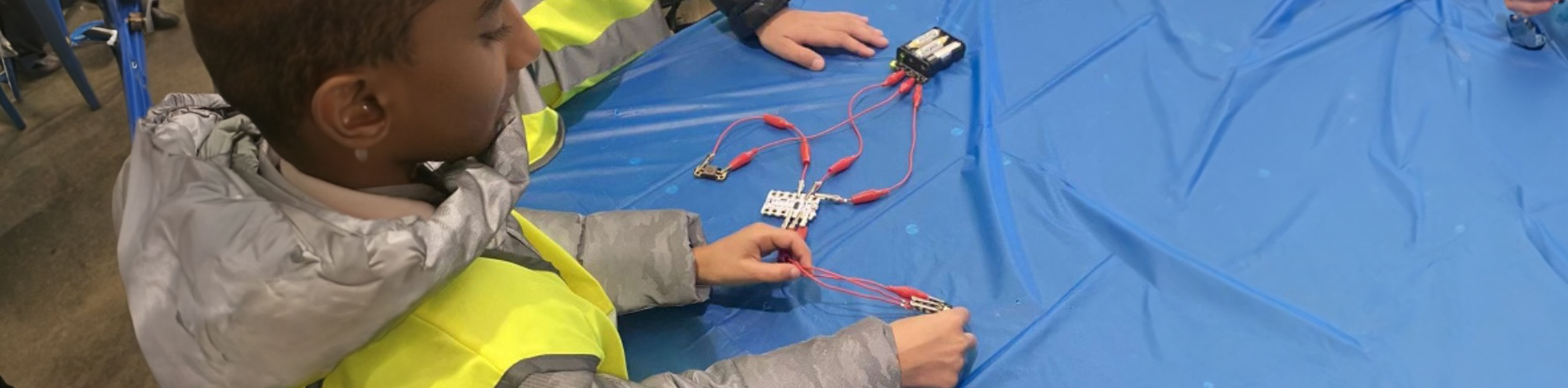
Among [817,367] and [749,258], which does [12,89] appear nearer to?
[749,258]

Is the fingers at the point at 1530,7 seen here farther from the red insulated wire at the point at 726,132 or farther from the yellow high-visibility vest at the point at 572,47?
the yellow high-visibility vest at the point at 572,47

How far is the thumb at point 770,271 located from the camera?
0.91 metres

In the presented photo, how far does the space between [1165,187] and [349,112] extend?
30.0 inches

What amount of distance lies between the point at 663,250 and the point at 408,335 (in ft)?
1.08

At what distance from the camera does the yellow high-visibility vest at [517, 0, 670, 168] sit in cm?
113

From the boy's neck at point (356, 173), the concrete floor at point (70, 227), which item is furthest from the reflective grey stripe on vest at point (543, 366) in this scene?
the concrete floor at point (70, 227)

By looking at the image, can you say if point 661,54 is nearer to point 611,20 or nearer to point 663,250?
point 611,20

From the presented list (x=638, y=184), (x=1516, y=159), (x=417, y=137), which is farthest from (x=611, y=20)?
(x=1516, y=159)

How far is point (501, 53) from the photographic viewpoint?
63 cm

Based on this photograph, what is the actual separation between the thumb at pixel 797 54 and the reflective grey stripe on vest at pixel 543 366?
0.61m

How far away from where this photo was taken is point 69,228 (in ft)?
5.50

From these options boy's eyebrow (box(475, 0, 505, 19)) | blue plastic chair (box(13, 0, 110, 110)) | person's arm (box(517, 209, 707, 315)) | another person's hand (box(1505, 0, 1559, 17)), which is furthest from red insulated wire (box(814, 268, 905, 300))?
blue plastic chair (box(13, 0, 110, 110))

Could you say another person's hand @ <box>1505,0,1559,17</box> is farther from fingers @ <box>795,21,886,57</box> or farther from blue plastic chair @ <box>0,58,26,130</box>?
blue plastic chair @ <box>0,58,26,130</box>

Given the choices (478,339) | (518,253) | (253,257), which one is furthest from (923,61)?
(253,257)
